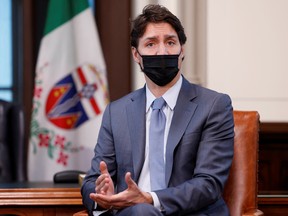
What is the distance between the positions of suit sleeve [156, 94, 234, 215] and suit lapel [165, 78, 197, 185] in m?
0.04

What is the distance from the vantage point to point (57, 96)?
4984mm

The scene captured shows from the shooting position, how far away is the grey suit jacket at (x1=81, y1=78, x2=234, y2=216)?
294cm

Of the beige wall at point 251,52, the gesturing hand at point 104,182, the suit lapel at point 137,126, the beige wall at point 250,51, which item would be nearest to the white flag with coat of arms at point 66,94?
the beige wall at point 250,51

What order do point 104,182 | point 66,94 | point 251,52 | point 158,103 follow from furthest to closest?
point 66,94
point 251,52
point 158,103
point 104,182

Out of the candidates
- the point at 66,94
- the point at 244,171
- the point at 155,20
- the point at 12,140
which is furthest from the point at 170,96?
the point at 66,94

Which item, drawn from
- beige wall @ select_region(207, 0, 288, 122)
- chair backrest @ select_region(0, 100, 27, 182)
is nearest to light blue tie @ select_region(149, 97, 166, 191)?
chair backrest @ select_region(0, 100, 27, 182)

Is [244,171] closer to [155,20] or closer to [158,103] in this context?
[158,103]

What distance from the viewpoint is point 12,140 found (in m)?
4.31

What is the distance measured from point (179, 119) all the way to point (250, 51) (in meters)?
1.87

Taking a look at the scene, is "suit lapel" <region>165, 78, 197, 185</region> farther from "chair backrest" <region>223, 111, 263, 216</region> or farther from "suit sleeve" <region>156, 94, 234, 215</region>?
"chair backrest" <region>223, 111, 263, 216</region>

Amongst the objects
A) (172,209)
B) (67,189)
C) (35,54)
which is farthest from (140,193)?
(35,54)

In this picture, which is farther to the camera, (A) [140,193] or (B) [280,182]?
(B) [280,182]

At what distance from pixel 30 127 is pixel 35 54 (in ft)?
1.73

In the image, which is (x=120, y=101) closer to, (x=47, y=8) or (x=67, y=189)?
(x=67, y=189)
